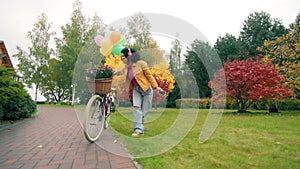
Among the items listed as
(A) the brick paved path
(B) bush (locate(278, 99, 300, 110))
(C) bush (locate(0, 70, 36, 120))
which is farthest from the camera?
(B) bush (locate(278, 99, 300, 110))

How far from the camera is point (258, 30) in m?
25.7

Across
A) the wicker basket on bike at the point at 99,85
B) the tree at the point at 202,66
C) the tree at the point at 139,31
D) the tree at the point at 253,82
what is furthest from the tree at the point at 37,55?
the wicker basket on bike at the point at 99,85

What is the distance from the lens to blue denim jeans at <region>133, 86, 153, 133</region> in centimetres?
360

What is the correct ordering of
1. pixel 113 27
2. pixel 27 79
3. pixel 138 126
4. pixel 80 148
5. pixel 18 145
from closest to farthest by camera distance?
pixel 80 148 → pixel 18 145 → pixel 138 126 → pixel 113 27 → pixel 27 79

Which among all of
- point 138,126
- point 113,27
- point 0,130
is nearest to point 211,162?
point 138,126

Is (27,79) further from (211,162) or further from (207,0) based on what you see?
(211,162)

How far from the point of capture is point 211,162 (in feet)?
6.93

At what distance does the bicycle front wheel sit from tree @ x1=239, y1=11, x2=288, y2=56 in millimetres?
24984

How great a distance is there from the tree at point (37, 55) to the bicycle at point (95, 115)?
24198mm

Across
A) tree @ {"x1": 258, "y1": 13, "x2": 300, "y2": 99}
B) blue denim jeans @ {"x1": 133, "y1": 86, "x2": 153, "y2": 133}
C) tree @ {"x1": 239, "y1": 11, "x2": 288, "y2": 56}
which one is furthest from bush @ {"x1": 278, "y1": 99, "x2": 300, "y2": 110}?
blue denim jeans @ {"x1": 133, "y1": 86, "x2": 153, "y2": 133}

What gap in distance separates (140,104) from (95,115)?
0.79 metres

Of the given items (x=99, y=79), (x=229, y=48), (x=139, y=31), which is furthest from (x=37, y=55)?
(x=99, y=79)

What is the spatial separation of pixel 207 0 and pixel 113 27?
277cm

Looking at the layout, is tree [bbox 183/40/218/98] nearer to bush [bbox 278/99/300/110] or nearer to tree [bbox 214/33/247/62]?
bush [bbox 278/99/300/110]
